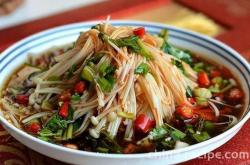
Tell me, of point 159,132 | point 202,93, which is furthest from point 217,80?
point 159,132

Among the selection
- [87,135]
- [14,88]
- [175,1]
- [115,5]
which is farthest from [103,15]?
[87,135]

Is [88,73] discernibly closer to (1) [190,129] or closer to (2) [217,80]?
(1) [190,129]

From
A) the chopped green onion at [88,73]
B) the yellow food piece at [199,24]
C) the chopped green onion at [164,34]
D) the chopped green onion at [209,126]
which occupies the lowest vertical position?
the chopped green onion at [209,126]

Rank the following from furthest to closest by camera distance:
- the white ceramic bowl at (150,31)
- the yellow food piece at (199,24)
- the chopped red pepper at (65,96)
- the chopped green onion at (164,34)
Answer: the yellow food piece at (199,24) < the chopped green onion at (164,34) < the chopped red pepper at (65,96) < the white ceramic bowl at (150,31)

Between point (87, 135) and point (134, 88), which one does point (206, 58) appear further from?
point (87, 135)

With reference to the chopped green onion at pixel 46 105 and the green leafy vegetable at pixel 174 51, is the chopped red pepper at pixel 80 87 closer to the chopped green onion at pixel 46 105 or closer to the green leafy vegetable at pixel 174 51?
the chopped green onion at pixel 46 105

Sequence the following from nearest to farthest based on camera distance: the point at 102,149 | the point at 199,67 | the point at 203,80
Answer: the point at 102,149 → the point at 203,80 → the point at 199,67

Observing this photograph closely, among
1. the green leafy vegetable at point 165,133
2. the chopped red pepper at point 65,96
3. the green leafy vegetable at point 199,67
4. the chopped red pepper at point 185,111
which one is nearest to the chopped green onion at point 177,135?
the green leafy vegetable at point 165,133
